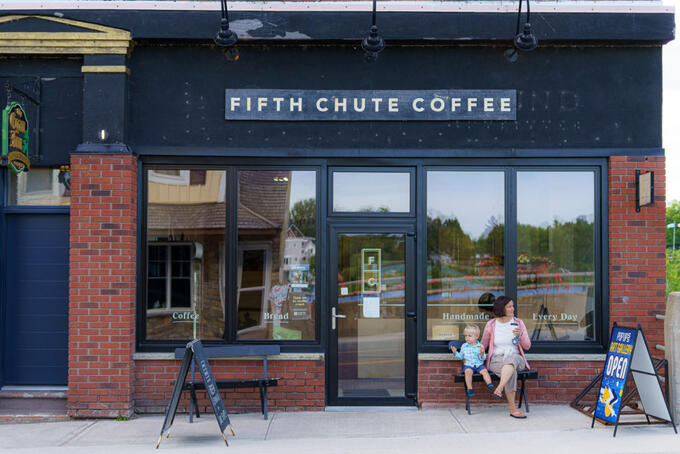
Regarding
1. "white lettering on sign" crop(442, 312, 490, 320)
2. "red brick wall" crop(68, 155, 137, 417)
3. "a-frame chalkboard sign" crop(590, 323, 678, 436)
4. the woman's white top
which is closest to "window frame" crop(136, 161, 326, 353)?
"red brick wall" crop(68, 155, 137, 417)

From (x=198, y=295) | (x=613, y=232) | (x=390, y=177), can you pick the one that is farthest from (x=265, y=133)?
(x=613, y=232)

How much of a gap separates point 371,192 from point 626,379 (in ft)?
11.7

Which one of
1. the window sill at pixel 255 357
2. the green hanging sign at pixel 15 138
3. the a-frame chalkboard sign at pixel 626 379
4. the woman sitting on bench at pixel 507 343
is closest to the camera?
the a-frame chalkboard sign at pixel 626 379

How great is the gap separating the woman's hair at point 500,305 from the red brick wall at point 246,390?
2.20 metres

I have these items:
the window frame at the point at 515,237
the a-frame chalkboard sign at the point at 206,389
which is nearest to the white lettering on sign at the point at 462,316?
the window frame at the point at 515,237

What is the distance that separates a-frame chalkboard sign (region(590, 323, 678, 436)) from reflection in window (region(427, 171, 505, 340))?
1556 millimetres

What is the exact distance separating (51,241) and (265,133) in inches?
119

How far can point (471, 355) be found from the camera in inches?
289

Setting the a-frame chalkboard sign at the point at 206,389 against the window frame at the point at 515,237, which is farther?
the window frame at the point at 515,237

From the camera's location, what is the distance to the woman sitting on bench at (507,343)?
7.14 metres

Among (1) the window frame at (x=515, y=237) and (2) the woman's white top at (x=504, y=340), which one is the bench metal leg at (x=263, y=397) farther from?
(2) the woman's white top at (x=504, y=340)

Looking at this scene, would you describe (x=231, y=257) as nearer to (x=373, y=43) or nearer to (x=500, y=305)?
(x=373, y=43)

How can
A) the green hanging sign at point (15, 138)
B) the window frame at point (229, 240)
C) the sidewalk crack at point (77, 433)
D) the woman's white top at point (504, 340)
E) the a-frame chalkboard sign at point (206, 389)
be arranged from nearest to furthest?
the a-frame chalkboard sign at point (206, 389) → the sidewalk crack at point (77, 433) → the green hanging sign at point (15, 138) → the woman's white top at point (504, 340) → the window frame at point (229, 240)

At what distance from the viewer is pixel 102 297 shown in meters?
7.38
